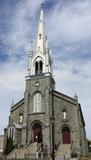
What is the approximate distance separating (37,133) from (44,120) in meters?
2.96

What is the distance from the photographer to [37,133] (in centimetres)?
4156

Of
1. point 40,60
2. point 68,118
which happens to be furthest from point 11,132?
point 40,60

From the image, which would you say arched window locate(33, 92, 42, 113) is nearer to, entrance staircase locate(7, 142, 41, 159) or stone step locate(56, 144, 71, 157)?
entrance staircase locate(7, 142, 41, 159)

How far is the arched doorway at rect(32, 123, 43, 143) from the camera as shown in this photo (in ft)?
135

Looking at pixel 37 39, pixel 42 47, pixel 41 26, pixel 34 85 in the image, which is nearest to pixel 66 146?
pixel 34 85

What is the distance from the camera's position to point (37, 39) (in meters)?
53.5

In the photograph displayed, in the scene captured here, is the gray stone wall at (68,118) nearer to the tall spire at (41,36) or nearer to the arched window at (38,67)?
the arched window at (38,67)

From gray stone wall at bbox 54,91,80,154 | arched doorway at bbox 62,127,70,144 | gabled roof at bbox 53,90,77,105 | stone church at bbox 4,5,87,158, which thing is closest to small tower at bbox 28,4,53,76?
stone church at bbox 4,5,87,158

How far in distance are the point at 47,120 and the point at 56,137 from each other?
3474mm

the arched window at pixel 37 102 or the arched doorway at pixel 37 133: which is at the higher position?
the arched window at pixel 37 102

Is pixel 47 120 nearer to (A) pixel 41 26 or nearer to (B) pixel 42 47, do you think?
(B) pixel 42 47

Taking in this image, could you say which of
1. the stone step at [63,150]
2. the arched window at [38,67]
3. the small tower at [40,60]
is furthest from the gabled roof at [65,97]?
the stone step at [63,150]

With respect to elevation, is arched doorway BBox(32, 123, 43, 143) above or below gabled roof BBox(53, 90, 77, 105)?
below

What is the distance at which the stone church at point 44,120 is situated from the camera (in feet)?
125
